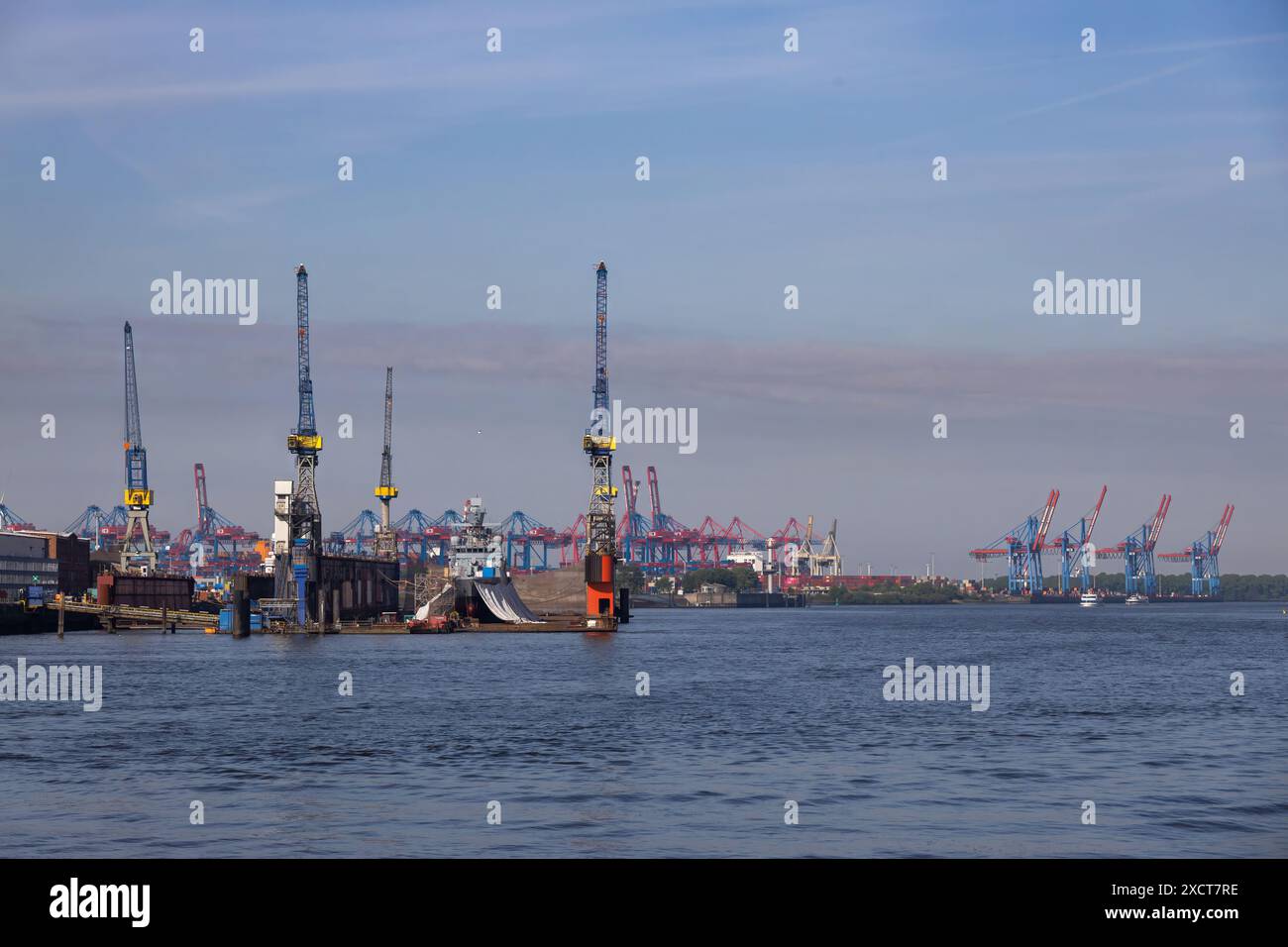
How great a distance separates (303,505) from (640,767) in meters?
118

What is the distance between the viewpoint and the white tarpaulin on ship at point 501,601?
159 m

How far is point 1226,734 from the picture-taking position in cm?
4825

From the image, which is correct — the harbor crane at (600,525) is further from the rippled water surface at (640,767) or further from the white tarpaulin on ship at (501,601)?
→ the rippled water surface at (640,767)

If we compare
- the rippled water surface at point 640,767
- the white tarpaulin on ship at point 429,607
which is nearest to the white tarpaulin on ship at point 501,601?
the white tarpaulin on ship at point 429,607

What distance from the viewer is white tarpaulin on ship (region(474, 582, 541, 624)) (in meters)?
159

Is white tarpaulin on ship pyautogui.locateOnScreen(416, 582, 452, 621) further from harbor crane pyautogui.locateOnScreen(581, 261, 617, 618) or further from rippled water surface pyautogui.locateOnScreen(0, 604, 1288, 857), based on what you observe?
rippled water surface pyautogui.locateOnScreen(0, 604, 1288, 857)

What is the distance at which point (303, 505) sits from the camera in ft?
489

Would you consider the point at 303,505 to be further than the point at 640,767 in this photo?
Yes

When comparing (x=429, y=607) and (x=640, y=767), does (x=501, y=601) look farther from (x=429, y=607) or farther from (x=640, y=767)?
(x=640, y=767)

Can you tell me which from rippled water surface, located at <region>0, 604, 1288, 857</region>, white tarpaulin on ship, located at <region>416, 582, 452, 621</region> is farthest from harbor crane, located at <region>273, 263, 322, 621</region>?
rippled water surface, located at <region>0, 604, 1288, 857</region>

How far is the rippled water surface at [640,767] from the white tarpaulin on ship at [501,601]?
80.1 m

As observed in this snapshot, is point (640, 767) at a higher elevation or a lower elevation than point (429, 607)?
higher

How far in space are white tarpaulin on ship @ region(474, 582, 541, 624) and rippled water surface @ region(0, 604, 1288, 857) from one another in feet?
A: 263

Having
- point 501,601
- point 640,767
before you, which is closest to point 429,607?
point 501,601
